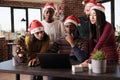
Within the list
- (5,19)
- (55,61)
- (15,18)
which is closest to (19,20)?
(15,18)

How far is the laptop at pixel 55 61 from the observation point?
202 centimetres

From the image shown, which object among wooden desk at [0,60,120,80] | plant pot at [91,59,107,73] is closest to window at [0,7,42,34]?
wooden desk at [0,60,120,80]

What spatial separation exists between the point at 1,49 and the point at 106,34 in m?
6.72

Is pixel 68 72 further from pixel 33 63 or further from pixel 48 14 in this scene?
pixel 48 14

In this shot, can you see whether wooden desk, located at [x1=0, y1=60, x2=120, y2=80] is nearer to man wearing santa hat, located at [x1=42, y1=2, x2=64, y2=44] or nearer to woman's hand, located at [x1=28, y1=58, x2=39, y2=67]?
woman's hand, located at [x1=28, y1=58, x2=39, y2=67]

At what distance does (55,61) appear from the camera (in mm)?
2070

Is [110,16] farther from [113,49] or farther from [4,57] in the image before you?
[113,49]

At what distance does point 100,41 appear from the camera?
7.01 ft

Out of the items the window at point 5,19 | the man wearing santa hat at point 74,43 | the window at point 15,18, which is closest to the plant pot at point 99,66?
the man wearing santa hat at point 74,43

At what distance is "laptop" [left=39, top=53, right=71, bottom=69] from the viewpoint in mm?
2021

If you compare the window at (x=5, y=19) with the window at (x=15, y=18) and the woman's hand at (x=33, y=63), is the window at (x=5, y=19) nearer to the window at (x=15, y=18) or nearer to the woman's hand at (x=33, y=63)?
the window at (x=15, y=18)

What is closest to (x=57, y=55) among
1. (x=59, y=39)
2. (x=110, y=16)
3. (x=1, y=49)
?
(x=59, y=39)

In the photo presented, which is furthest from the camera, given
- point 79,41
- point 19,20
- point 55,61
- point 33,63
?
point 19,20

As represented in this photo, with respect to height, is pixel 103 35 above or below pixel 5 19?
below
